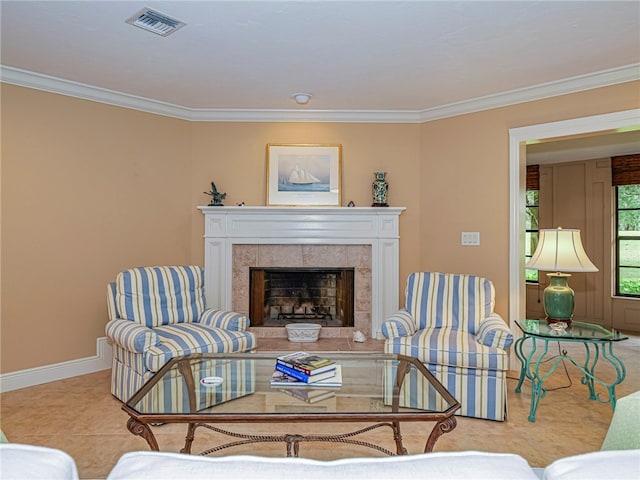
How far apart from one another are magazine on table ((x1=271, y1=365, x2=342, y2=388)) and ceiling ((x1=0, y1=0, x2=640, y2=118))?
199cm

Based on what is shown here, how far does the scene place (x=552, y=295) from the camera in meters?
3.15

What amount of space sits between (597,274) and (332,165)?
4.09 metres

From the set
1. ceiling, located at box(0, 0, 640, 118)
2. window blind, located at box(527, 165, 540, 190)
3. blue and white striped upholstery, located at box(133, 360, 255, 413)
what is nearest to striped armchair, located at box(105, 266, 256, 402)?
blue and white striped upholstery, located at box(133, 360, 255, 413)

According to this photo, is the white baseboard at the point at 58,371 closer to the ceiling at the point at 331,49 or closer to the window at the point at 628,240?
the ceiling at the point at 331,49

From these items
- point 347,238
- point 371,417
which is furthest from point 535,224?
point 371,417

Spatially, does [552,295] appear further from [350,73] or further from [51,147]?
[51,147]

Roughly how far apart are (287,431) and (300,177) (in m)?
2.60

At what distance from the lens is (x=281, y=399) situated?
2.00 meters

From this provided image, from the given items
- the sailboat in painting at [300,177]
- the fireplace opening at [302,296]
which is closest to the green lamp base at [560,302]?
the fireplace opening at [302,296]

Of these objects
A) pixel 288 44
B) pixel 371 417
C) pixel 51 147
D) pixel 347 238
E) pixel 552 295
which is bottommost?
pixel 371 417

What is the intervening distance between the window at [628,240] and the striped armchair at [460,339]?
11.9ft

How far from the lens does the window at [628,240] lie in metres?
5.66

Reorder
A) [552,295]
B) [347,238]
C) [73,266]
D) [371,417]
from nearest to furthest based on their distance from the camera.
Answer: [371,417]
[552,295]
[73,266]
[347,238]

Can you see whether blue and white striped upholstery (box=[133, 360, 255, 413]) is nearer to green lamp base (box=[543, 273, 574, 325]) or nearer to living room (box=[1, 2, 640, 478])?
living room (box=[1, 2, 640, 478])
